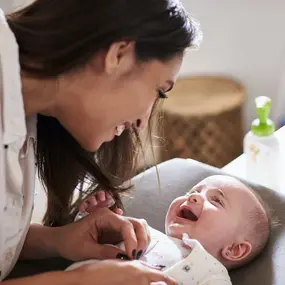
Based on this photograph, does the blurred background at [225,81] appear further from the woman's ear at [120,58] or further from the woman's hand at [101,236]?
the woman's ear at [120,58]

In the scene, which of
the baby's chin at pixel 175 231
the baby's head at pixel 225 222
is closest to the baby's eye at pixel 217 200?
the baby's head at pixel 225 222

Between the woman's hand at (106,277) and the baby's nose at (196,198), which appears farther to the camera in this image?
the baby's nose at (196,198)

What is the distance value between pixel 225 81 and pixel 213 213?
4.28ft

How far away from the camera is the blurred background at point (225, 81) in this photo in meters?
2.29

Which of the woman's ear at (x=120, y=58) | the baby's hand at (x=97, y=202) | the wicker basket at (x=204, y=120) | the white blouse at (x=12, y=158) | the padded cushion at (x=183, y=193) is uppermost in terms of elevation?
the woman's ear at (x=120, y=58)

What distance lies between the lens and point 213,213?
1.24 metres

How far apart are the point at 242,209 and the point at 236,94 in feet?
3.77

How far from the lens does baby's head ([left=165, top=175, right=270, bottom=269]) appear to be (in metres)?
1.22

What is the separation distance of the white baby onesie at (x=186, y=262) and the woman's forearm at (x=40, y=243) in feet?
0.37

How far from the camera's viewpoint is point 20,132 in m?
1.00

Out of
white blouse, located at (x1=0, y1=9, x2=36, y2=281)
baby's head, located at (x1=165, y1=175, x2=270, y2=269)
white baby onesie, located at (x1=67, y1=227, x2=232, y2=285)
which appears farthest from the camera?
baby's head, located at (x1=165, y1=175, x2=270, y2=269)

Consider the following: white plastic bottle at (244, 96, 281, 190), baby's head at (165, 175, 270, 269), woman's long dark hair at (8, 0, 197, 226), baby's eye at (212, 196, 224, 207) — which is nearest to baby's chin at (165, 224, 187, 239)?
baby's head at (165, 175, 270, 269)

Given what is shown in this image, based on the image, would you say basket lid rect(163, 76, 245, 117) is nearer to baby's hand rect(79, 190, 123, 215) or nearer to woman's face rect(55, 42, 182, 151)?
baby's hand rect(79, 190, 123, 215)

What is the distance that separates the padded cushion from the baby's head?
28 mm
